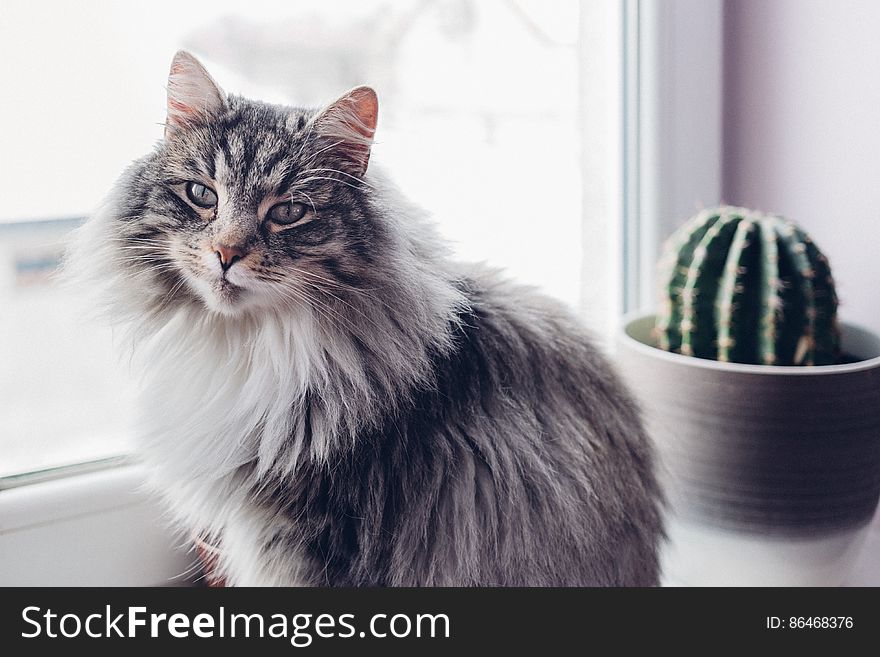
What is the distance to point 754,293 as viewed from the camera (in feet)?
3.77

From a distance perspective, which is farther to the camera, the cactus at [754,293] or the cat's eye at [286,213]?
the cactus at [754,293]

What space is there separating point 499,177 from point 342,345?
0.65 m

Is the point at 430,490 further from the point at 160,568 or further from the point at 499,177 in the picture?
the point at 499,177

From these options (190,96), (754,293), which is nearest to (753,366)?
(754,293)

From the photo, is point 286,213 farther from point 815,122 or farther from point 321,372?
point 815,122

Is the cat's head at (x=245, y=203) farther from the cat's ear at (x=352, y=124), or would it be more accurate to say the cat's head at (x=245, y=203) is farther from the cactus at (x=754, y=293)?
the cactus at (x=754, y=293)

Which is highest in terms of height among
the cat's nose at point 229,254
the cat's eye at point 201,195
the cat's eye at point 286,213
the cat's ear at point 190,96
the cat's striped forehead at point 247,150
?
the cat's ear at point 190,96

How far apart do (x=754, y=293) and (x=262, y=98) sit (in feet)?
2.31

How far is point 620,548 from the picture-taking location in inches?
38.9

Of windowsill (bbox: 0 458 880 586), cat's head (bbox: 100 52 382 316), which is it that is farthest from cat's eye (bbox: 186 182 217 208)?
windowsill (bbox: 0 458 880 586)

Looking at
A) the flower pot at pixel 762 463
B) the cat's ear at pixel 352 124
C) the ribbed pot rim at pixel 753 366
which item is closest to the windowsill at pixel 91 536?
the flower pot at pixel 762 463

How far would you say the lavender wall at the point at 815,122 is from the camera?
4.31ft

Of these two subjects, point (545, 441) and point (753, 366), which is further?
point (753, 366)

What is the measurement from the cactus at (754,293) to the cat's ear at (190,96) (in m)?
0.68
